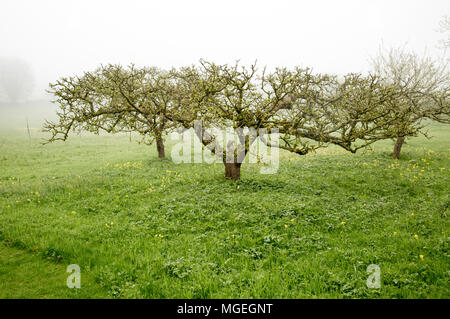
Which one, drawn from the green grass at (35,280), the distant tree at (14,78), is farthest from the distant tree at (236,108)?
the distant tree at (14,78)

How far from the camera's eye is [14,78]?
97.1 metres

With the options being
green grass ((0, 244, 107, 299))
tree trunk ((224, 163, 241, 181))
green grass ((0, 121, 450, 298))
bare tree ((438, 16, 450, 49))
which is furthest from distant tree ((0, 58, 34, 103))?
bare tree ((438, 16, 450, 49))

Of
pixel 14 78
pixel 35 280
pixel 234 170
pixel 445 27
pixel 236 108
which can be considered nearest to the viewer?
pixel 35 280

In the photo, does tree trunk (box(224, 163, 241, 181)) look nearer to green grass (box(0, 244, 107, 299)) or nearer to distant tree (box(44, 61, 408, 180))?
distant tree (box(44, 61, 408, 180))

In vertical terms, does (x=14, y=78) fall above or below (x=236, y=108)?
above

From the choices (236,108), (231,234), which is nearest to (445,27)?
(236,108)

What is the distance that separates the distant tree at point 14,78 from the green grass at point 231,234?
358 feet

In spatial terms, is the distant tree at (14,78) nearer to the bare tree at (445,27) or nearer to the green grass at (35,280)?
the green grass at (35,280)

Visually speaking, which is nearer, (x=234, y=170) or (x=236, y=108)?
(x=236, y=108)

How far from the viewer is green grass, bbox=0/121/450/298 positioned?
19.9 feet

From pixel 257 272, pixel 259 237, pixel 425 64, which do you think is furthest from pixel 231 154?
pixel 425 64

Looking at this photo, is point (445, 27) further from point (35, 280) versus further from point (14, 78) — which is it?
point (14, 78)

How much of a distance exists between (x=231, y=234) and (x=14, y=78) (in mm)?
122597
